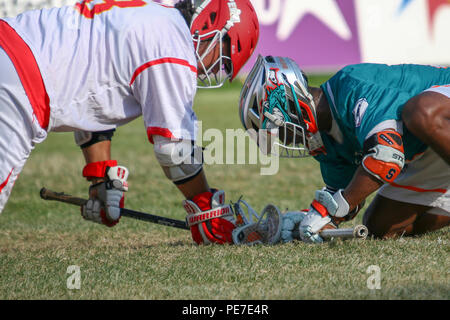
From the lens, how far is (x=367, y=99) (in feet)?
13.4

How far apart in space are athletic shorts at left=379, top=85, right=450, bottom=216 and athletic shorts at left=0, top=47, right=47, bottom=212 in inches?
105

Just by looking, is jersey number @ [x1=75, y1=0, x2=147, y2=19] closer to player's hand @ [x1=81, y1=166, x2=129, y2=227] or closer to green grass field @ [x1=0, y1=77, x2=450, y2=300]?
player's hand @ [x1=81, y1=166, x2=129, y2=227]

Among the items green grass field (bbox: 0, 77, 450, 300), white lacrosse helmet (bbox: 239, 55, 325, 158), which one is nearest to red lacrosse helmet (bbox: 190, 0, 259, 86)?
white lacrosse helmet (bbox: 239, 55, 325, 158)

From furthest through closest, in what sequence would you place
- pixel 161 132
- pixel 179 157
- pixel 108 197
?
1. pixel 108 197
2. pixel 179 157
3. pixel 161 132

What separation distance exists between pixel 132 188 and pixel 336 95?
389 centimetres

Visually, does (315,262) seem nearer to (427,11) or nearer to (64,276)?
(64,276)

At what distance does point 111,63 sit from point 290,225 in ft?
5.54

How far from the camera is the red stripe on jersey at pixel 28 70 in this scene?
11.3ft

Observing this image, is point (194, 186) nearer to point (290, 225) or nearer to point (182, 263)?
point (182, 263)

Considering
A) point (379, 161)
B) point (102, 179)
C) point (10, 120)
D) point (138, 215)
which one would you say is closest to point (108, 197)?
point (102, 179)

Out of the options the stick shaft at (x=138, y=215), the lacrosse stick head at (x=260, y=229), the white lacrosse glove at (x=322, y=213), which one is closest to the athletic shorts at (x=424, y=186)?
the white lacrosse glove at (x=322, y=213)

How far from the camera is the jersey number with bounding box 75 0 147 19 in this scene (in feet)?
12.3

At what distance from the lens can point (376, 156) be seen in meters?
3.89

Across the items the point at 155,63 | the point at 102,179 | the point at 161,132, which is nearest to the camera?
the point at 155,63
